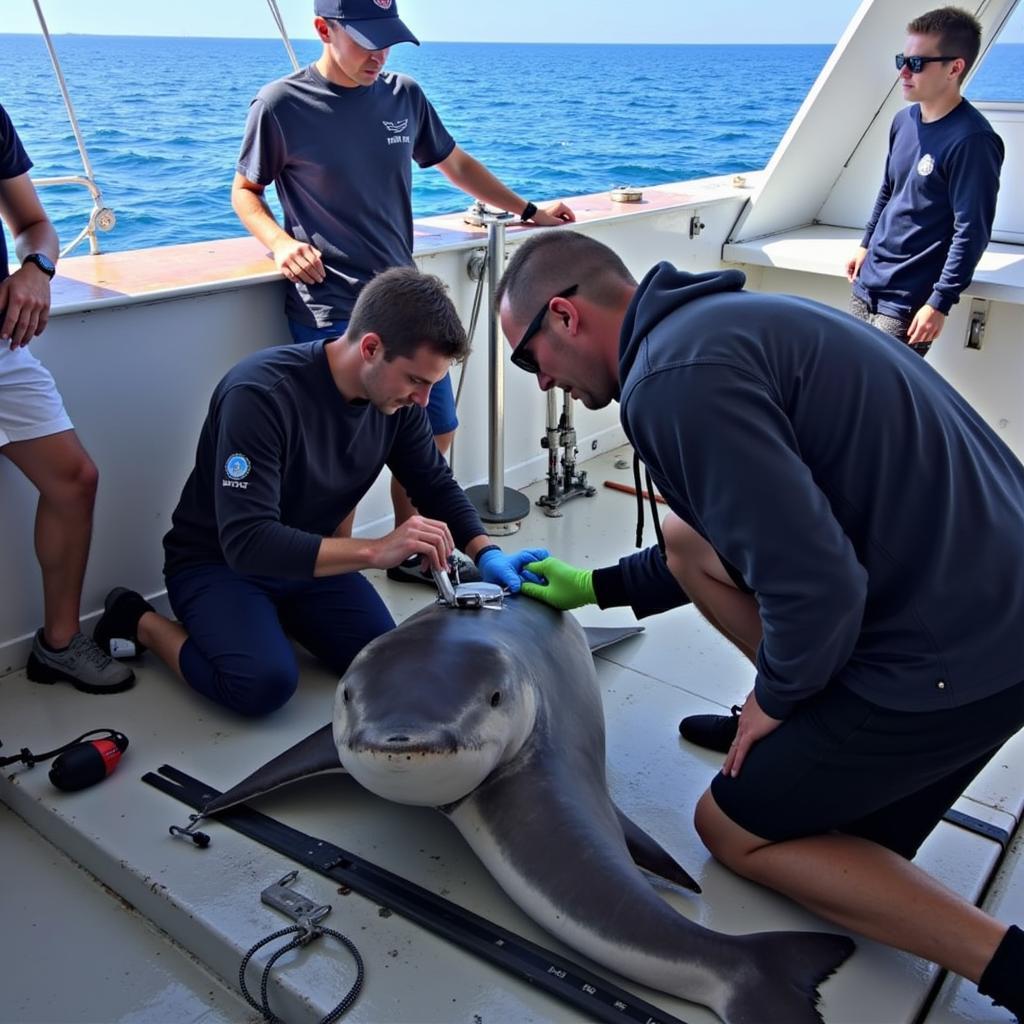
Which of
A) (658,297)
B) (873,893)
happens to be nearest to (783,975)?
(873,893)

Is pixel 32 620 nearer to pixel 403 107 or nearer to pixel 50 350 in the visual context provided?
pixel 50 350

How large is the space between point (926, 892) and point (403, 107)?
2.94 meters

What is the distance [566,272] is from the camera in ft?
6.47

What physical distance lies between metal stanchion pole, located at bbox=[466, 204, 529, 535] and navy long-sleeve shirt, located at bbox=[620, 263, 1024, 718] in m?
2.06

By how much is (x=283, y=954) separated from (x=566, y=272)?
1446mm

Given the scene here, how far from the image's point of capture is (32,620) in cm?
310

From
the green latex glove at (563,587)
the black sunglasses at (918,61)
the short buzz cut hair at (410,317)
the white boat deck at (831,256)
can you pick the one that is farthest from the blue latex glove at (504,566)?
the white boat deck at (831,256)

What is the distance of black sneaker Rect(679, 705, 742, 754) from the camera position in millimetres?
2719

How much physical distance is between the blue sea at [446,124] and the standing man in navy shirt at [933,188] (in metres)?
0.95

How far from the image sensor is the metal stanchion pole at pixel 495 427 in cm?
385

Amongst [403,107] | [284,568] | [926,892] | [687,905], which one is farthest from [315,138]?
[926,892]

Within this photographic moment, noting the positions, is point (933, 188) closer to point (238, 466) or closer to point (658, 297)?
point (658, 297)

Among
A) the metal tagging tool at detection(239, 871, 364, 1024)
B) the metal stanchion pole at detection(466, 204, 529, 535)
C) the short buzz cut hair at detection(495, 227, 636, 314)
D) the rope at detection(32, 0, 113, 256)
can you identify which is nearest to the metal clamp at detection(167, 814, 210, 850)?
the metal tagging tool at detection(239, 871, 364, 1024)

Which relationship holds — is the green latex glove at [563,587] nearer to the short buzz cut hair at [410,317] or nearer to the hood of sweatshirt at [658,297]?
the short buzz cut hair at [410,317]
